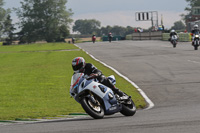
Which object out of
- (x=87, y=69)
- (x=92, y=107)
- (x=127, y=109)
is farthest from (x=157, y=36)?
(x=92, y=107)

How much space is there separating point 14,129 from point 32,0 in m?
132

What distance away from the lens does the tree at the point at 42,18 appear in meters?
131

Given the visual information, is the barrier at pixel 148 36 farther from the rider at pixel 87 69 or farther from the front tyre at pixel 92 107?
the front tyre at pixel 92 107

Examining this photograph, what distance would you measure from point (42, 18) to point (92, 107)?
12505 centimetres

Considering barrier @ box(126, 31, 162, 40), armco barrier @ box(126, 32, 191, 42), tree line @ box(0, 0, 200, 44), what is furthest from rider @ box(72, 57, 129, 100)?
tree line @ box(0, 0, 200, 44)

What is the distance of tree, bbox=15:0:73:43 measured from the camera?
13138cm

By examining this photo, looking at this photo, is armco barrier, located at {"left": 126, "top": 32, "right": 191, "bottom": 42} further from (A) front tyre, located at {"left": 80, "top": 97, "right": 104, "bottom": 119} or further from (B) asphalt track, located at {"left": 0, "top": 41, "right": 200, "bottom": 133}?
(A) front tyre, located at {"left": 80, "top": 97, "right": 104, "bottom": 119}

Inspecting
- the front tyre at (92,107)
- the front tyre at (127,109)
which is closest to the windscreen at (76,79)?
the front tyre at (92,107)

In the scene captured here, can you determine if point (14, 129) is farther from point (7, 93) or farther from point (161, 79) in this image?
point (161, 79)

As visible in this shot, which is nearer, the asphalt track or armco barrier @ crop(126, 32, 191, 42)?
the asphalt track

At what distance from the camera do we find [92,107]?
29.7 ft

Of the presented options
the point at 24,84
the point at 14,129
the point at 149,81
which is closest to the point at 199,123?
the point at 14,129

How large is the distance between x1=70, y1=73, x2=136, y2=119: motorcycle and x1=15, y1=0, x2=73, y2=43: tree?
12119 cm

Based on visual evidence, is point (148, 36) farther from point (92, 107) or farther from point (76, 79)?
point (92, 107)
